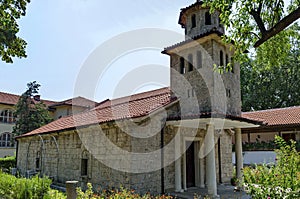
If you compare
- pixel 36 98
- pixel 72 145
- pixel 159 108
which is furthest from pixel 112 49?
pixel 36 98

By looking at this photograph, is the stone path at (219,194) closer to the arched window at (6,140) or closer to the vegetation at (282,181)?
the vegetation at (282,181)

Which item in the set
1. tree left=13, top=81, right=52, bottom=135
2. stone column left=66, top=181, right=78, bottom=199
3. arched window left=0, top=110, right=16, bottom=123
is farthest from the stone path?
arched window left=0, top=110, right=16, bottom=123

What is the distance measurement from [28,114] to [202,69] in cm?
1965

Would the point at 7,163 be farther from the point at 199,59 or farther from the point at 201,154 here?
the point at 199,59

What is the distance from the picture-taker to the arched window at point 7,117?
27913 mm

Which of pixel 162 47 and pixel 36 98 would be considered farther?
pixel 36 98

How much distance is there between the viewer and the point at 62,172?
519 inches

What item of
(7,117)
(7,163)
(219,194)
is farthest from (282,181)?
(7,117)

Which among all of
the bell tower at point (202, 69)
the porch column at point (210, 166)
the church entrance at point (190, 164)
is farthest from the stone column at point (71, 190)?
the church entrance at point (190, 164)

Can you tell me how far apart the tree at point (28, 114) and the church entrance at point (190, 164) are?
18082 millimetres

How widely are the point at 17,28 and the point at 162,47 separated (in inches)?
268

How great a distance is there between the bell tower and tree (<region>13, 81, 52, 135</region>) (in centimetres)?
1738

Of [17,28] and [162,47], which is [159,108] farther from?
[17,28]

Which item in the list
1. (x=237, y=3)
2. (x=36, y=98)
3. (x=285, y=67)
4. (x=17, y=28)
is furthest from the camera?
(x=36, y=98)
